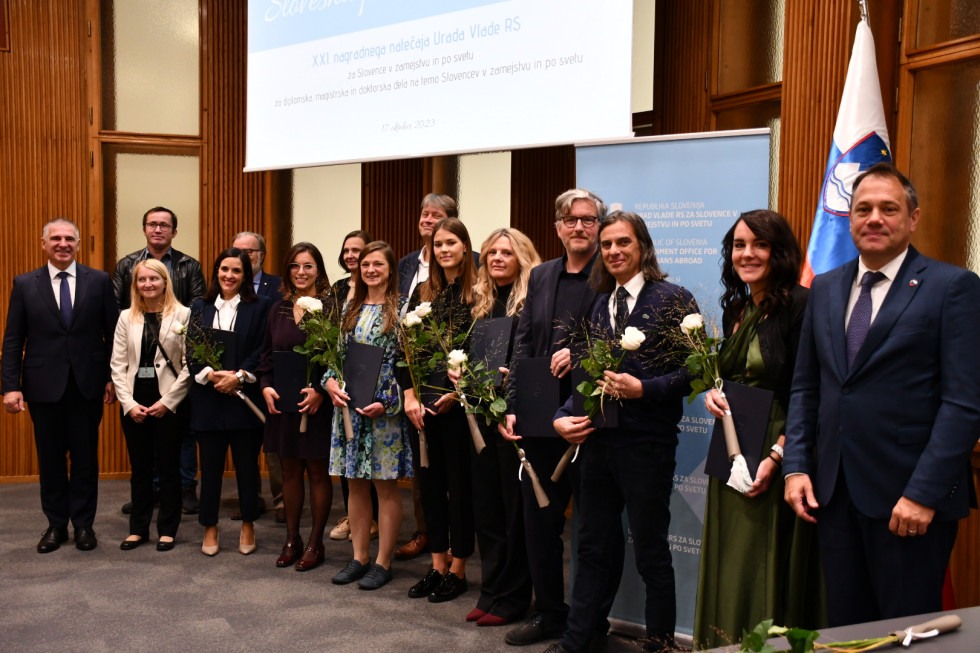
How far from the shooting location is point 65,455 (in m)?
4.71

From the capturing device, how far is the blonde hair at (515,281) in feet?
11.8

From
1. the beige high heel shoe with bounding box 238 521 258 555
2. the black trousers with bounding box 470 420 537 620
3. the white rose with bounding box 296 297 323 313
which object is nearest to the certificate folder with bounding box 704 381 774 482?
the black trousers with bounding box 470 420 537 620

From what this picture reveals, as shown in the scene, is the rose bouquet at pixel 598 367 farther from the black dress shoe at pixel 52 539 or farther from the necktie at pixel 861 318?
the black dress shoe at pixel 52 539

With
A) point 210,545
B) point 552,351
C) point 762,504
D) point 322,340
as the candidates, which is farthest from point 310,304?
point 762,504

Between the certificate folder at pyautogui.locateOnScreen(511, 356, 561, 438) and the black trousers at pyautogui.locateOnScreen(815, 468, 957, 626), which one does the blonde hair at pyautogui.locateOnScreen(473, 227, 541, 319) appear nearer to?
the certificate folder at pyautogui.locateOnScreen(511, 356, 561, 438)

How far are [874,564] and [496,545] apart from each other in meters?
1.74

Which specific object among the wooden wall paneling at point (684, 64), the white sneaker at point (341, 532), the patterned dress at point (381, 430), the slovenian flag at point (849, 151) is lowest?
the white sneaker at point (341, 532)

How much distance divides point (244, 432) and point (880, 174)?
333 cm

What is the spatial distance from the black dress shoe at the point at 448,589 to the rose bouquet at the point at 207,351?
4.15 feet

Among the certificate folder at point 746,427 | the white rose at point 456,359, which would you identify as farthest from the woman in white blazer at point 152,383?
the certificate folder at point 746,427

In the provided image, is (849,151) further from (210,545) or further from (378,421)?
(210,545)

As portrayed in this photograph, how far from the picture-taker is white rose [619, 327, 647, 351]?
106 inches

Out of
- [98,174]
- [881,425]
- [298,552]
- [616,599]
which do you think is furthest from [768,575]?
[98,174]

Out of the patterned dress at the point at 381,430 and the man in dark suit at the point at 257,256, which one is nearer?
the patterned dress at the point at 381,430
